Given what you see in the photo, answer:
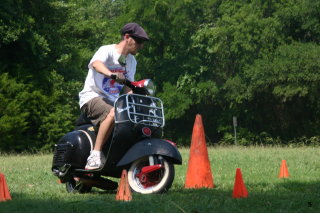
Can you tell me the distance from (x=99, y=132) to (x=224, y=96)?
41.9 metres

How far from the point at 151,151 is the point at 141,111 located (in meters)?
0.51

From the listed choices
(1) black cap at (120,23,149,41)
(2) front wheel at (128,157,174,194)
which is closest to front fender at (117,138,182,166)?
(2) front wheel at (128,157,174,194)

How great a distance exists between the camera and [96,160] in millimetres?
7551

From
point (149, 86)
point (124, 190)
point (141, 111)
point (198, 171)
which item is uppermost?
point (149, 86)

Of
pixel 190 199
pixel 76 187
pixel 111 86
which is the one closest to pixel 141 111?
pixel 111 86

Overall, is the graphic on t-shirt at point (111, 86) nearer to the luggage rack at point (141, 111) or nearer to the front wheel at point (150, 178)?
the luggage rack at point (141, 111)

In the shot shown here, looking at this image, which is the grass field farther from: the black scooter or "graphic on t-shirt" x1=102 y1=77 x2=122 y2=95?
"graphic on t-shirt" x1=102 y1=77 x2=122 y2=95

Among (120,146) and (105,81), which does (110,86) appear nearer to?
(105,81)

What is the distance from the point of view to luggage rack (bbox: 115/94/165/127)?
7.36 m

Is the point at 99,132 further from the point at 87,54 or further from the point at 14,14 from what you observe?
the point at 87,54

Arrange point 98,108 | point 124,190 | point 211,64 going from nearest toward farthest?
point 124,190, point 98,108, point 211,64

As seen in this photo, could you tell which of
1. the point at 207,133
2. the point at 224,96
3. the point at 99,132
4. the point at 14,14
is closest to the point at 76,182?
the point at 99,132

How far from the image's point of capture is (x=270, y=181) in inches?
358

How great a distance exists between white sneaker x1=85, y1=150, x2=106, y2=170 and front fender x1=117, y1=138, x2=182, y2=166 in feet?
0.76
